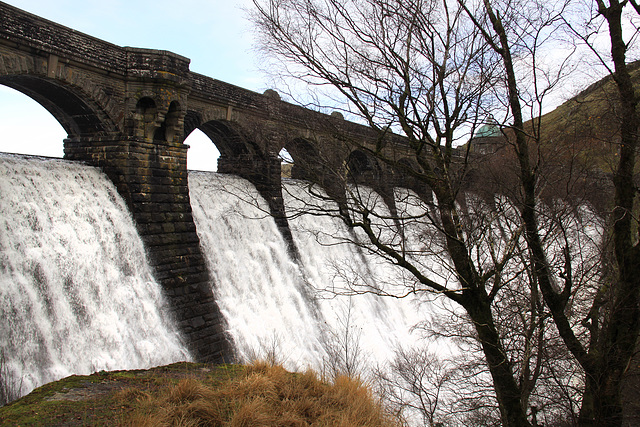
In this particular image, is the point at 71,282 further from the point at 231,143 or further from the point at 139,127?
the point at 231,143

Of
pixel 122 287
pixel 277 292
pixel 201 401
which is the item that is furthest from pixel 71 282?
pixel 201 401

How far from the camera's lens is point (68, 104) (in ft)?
37.2

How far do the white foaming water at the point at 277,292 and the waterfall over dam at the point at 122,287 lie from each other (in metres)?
0.04

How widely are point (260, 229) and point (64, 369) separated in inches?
294

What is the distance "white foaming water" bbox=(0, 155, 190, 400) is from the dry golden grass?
4.02 meters

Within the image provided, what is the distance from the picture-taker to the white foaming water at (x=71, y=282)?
8117 millimetres

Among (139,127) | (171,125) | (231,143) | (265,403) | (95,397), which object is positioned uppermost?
(231,143)

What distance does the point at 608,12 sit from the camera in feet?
17.9

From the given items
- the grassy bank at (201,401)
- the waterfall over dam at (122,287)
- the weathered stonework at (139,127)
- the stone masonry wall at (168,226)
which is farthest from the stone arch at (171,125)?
the grassy bank at (201,401)

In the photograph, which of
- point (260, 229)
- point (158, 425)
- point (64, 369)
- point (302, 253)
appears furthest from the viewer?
point (302, 253)

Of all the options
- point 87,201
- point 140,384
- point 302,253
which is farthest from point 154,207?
point 140,384

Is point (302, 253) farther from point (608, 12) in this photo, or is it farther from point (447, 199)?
point (608, 12)

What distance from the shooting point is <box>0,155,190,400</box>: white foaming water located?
812 centimetres

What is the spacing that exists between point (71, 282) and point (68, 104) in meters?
4.52
